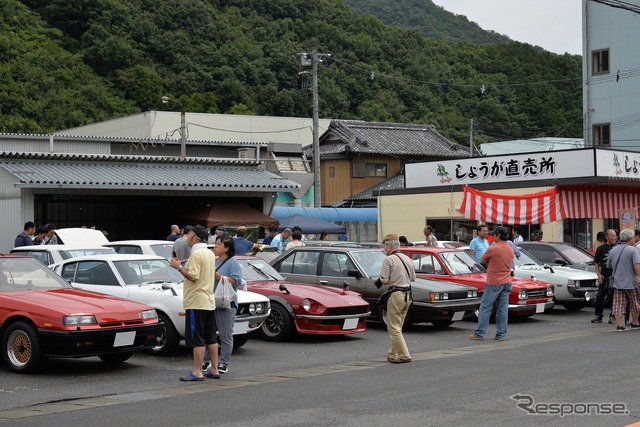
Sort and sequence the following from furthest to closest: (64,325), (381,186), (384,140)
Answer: (384,140) < (381,186) < (64,325)

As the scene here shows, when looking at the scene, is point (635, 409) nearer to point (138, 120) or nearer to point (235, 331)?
point (235, 331)

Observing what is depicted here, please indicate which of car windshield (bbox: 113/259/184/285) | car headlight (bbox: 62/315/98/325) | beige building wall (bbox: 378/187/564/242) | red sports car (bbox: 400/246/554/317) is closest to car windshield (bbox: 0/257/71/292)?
car windshield (bbox: 113/259/184/285)

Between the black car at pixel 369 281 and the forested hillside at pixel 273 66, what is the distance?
47.9 m

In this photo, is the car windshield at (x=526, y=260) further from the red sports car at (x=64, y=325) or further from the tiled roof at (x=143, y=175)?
the red sports car at (x=64, y=325)

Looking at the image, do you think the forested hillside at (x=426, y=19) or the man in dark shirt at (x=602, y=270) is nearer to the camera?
the man in dark shirt at (x=602, y=270)

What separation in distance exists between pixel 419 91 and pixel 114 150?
3106 centimetres

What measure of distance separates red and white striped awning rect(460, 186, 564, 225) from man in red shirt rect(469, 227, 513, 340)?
11.5 metres

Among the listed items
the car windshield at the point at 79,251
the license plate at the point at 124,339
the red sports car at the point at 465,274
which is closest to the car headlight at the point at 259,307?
the license plate at the point at 124,339

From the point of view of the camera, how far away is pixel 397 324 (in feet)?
40.8

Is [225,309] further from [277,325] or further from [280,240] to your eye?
[280,240]

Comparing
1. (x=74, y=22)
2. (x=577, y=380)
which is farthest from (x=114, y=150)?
(x=577, y=380)

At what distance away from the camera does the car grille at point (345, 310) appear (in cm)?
1459

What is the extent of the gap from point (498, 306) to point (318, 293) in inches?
122

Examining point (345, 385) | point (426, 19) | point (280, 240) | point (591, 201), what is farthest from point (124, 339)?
point (426, 19)
